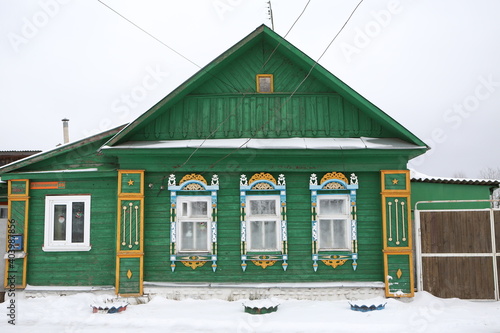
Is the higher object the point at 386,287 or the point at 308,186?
→ the point at 308,186

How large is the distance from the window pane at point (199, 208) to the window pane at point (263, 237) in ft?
3.40

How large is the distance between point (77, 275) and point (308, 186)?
5.18 meters

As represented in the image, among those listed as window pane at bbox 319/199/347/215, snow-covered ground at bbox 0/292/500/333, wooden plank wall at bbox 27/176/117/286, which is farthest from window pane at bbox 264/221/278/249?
wooden plank wall at bbox 27/176/117/286

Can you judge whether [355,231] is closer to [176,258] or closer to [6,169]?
[176,258]

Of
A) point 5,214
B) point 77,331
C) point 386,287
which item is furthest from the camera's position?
point 5,214

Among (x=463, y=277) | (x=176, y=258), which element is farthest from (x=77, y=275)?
(x=463, y=277)

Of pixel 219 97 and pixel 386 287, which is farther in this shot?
pixel 219 97

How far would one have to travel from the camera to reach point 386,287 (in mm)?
9234

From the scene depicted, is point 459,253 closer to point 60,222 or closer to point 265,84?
point 265,84

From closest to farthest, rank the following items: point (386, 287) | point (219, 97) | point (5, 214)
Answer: point (386, 287), point (219, 97), point (5, 214)

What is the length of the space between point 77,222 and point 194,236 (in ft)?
8.37

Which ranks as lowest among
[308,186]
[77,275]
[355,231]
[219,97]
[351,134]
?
[77,275]

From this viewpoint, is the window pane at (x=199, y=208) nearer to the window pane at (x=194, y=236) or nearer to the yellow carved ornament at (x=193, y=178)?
the window pane at (x=194, y=236)

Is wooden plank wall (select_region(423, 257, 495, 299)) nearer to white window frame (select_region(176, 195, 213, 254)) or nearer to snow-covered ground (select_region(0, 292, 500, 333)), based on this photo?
snow-covered ground (select_region(0, 292, 500, 333))
